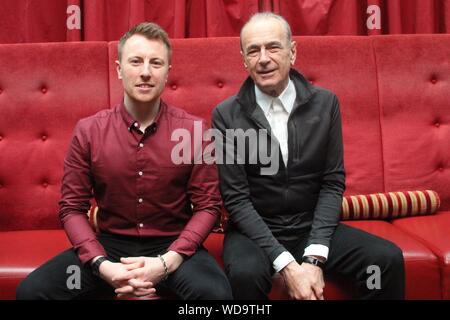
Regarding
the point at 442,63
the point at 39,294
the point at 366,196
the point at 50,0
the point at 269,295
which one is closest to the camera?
the point at 39,294

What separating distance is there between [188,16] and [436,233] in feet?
4.69

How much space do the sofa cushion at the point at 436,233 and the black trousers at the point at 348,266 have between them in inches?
6.9

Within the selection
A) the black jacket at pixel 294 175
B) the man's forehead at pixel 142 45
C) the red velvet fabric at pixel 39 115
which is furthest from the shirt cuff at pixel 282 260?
the red velvet fabric at pixel 39 115

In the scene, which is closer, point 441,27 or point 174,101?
point 174,101

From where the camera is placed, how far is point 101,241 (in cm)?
160

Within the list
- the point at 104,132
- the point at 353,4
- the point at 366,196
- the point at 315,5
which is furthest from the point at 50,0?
the point at 366,196

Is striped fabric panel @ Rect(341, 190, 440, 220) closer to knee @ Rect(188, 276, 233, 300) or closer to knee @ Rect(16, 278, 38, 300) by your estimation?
knee @ Rect(188, 276, 233, 300)

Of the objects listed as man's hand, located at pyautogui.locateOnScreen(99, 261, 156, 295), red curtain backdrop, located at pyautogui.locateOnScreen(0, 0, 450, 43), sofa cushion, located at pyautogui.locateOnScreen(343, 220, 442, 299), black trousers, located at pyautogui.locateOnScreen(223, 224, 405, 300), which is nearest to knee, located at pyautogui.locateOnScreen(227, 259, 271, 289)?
black trousers, located at pyautogui.locateOnScreen(223, 224, 405, 300)

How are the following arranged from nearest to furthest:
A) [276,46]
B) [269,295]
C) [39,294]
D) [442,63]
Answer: [39,294]
[269,295]
[276,46]
[442,63]

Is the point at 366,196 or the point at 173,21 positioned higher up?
the point at 173,21

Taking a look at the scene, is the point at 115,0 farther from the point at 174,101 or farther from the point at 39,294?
the point at 39,294

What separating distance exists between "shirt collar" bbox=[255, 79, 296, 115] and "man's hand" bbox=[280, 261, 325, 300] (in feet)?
1.72

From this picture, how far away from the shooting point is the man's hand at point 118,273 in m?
1.39

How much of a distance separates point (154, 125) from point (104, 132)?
0.16 m
